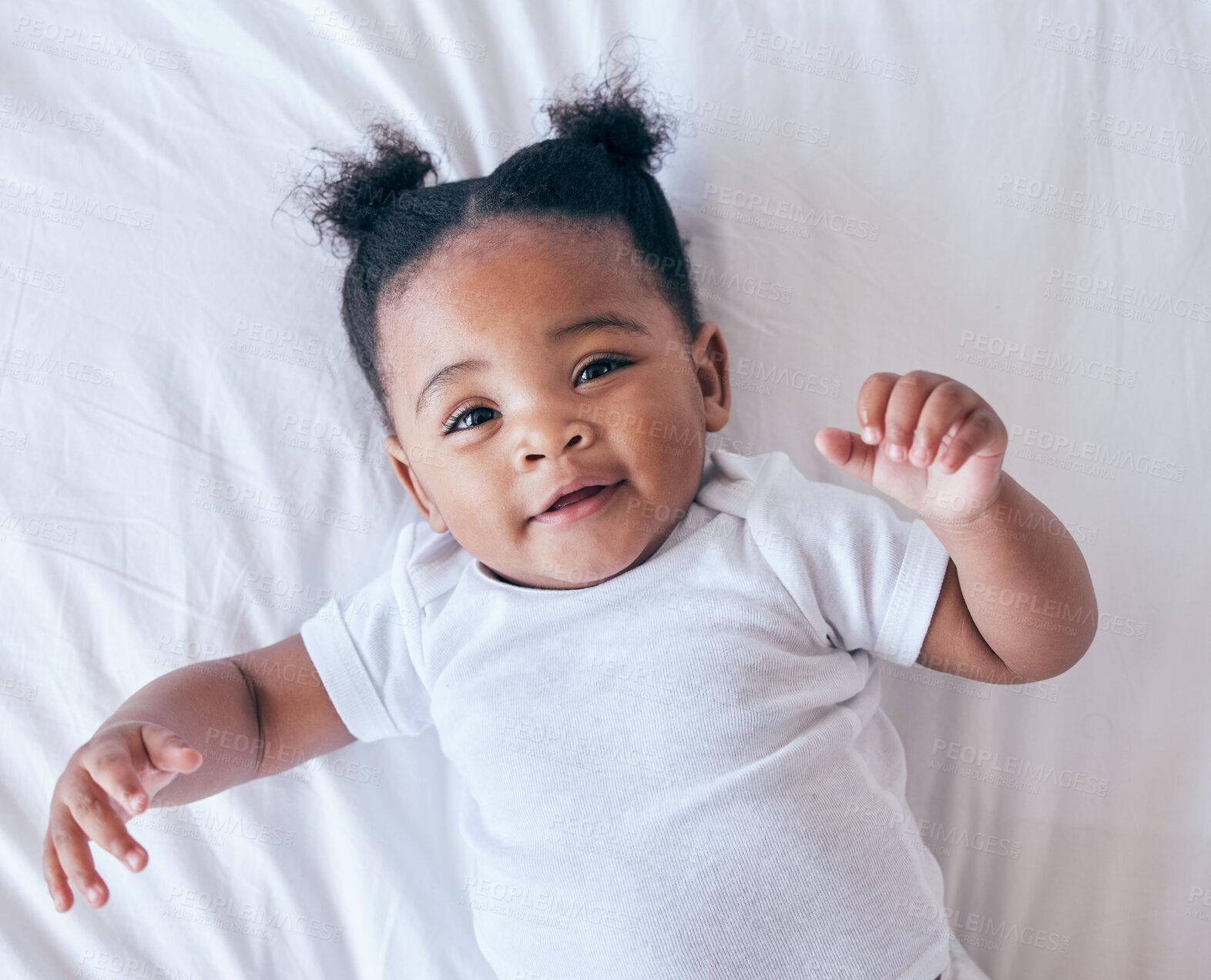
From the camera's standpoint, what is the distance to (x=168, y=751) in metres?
1.06

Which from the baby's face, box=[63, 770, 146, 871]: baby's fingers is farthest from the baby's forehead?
box=[63, 770, 146, 871]: baby's fingers

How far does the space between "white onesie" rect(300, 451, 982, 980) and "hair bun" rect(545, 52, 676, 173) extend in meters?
0.47

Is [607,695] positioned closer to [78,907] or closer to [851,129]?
[78,907]

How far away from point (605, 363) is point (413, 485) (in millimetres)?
363

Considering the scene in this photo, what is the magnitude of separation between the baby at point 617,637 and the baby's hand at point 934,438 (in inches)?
0.5

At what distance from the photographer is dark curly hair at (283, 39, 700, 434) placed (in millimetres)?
1224

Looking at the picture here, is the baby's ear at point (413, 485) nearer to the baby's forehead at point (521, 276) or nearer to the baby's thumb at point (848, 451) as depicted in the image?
the baby's forehead at point (521, 276)

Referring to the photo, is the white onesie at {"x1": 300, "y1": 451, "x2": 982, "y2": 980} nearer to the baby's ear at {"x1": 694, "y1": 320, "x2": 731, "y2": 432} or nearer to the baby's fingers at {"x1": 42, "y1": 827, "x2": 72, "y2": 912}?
the baby's ear at {"x1": 694, "y1": 320, "x2": 731, "y2": 432}

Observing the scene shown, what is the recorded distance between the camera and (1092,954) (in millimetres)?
1309

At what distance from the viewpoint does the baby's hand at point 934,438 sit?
881 mm

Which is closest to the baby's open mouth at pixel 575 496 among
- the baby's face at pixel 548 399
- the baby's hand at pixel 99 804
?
the baby's face at pixel 548 399

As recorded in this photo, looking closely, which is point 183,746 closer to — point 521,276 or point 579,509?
point 579,509

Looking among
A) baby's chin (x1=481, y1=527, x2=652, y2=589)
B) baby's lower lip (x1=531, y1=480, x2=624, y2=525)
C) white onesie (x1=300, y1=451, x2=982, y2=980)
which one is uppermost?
baby's lower lip (x1=531, y1=480, x2=624, y2=525)

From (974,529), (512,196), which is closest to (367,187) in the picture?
(512,196)
